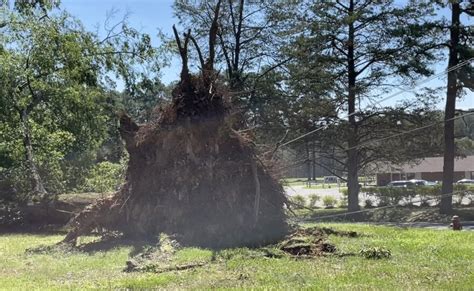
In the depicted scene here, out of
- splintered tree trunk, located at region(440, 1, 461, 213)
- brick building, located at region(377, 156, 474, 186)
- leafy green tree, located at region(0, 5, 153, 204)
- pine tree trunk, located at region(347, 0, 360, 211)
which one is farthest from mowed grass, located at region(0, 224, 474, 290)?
brick building, located at region(377, 156, 474, 186)

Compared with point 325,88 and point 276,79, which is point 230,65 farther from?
point 325,88

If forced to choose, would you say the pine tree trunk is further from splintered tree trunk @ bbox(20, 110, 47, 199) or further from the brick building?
the brick building

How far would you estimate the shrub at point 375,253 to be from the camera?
9.83 m

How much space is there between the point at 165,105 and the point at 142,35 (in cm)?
1105

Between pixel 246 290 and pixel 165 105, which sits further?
pixel 165 105

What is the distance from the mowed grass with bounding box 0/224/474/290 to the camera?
309 inches

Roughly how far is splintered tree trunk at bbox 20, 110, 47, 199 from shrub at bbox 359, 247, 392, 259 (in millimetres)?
14310

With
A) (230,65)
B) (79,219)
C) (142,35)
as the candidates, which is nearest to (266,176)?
(79,219)

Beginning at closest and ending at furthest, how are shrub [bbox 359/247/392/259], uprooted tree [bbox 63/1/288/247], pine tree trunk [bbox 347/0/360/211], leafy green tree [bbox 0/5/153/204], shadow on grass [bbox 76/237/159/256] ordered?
shrub [bbox 359/247/392/259]
shadow on grass [bbox 76/237/159/256]
uprooted tree [bbox 63/1/288/247]
leafy green tree [bbox 0/5/153/204]
pine tree trunk [bbox 347/0/360/211]

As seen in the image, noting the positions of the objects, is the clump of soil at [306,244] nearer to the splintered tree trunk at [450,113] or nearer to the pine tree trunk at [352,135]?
the splintered tree trunk at [450,113]

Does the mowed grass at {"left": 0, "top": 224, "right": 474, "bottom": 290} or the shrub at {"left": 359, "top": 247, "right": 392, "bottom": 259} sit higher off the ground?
the shrub at {"left": 359, "top": 247, "right": 392, "bottom": 259}

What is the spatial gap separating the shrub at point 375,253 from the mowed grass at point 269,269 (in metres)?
0.14

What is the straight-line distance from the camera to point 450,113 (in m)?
28.9

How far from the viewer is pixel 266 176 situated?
14070 millimetres
